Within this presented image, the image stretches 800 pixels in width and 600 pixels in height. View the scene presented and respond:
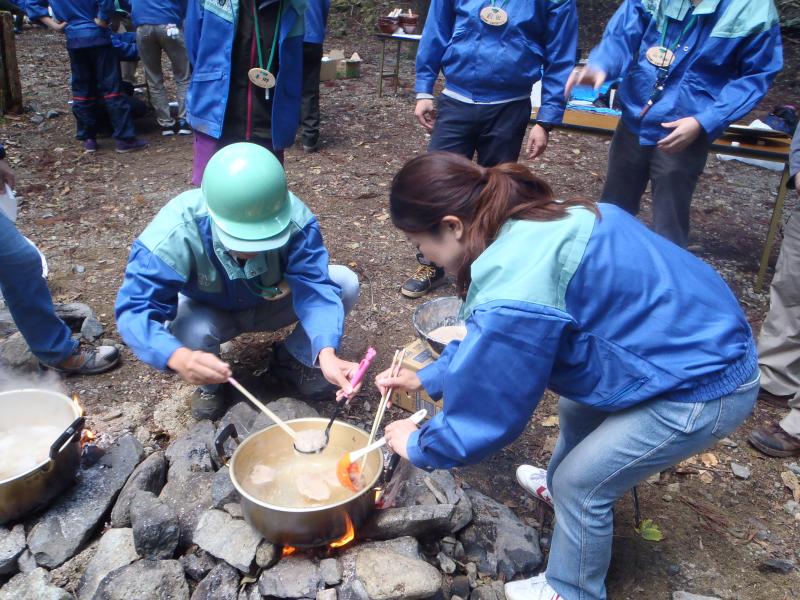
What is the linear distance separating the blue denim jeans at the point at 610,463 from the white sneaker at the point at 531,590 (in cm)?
4

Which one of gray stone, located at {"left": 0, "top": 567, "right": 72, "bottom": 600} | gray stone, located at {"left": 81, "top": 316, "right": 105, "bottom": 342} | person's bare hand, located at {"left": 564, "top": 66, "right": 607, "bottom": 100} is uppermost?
person's bare hand, located at {"left": 564, "top": 66, "right": 607, "bottom": 100}

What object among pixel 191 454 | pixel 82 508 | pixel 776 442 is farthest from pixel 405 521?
pixel 776 442

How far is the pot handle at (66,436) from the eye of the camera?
2.36 m

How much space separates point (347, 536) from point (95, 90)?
6350mm

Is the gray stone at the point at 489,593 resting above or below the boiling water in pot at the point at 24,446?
above

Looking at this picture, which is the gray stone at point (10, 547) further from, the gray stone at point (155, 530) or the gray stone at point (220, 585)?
the gray stone at point (220, 585)

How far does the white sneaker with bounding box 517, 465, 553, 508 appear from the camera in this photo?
275 centimetres

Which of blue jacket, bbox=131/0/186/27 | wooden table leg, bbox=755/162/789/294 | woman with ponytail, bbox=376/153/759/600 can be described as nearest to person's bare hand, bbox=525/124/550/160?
wooden table leg, bbox=755/162/789/294

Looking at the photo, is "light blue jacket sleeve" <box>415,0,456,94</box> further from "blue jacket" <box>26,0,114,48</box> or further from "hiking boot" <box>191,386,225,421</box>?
"blue jacket" <box>26,0,114,48</box>

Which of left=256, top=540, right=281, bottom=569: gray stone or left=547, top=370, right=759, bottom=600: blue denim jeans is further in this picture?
left=256, top=540, right=281, bottom=569: gray stone

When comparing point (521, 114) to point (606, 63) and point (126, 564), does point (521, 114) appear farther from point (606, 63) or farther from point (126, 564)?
point (126, 564)

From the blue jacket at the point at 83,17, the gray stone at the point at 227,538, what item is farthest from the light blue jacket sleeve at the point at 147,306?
the blue jacket at the point at 83,17

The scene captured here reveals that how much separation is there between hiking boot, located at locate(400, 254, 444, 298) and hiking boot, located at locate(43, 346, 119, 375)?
6.27 feet

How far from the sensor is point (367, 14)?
12.9 metres
